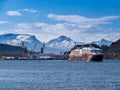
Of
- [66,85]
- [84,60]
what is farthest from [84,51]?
[66,85]

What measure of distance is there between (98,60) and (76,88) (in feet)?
364

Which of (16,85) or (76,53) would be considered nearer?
(16,85)

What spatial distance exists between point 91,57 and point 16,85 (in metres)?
105

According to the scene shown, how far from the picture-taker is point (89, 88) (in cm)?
4341

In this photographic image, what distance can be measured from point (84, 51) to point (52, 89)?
116143 millimetres

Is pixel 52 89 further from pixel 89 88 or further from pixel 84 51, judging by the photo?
pixel 84 51

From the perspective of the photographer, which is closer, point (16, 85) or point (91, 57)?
point (16, 85)

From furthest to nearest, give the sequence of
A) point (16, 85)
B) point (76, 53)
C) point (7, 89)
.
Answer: point (76, 53), point (16, 85), point (7, 89)

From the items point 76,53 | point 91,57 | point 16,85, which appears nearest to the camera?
point 16,85

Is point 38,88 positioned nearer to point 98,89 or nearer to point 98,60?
point 98,89

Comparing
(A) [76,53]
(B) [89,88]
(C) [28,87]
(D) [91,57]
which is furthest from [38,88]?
(A) [76,53]

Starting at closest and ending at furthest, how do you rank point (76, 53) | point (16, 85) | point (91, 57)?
point (16, 85) < point (91, 57) < point (76, 53)

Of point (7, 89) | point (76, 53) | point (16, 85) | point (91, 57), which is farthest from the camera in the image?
point (76, 53)

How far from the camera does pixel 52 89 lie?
42.5 m
